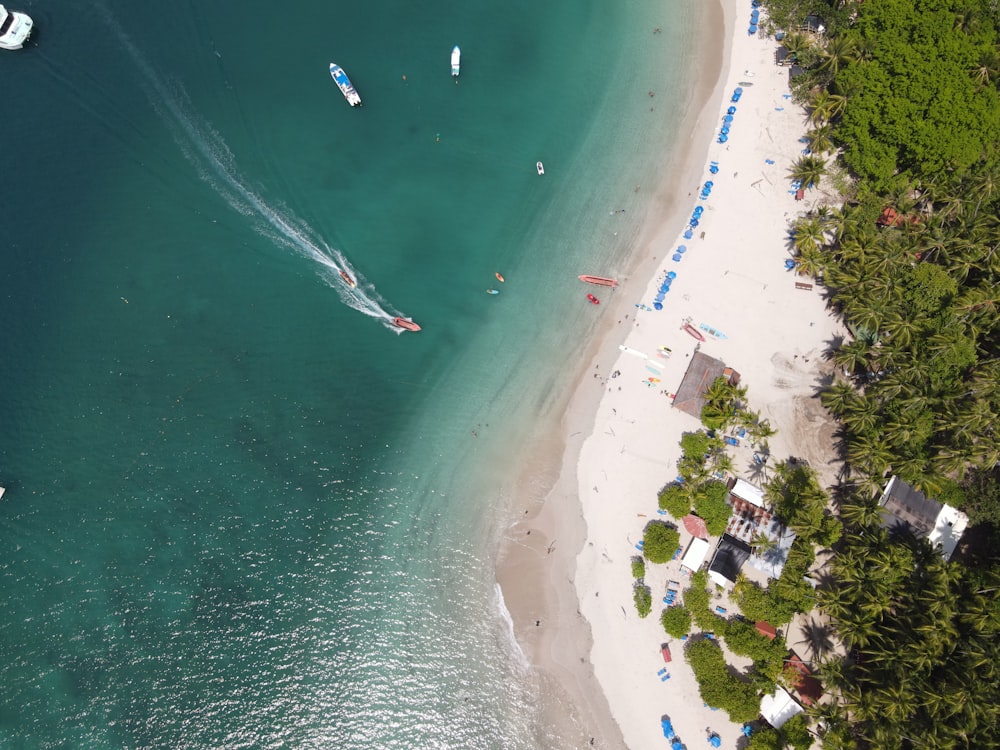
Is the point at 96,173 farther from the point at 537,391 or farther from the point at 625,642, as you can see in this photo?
the point at 625,642

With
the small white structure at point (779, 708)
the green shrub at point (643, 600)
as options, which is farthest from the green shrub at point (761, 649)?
the green shrub at point (643, 600)

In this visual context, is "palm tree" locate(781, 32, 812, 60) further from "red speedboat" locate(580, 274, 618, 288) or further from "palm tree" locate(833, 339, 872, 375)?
"palm tree" locate(833, 339, 872, 375)

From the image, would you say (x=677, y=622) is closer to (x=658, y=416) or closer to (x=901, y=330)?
(x=658, y=416)

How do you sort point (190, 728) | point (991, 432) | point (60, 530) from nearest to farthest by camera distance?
point (991, 432)
point (190, 728)
point (60, 530)

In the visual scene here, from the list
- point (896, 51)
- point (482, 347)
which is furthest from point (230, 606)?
point (896, 51)

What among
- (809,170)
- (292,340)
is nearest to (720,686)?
(809,170)

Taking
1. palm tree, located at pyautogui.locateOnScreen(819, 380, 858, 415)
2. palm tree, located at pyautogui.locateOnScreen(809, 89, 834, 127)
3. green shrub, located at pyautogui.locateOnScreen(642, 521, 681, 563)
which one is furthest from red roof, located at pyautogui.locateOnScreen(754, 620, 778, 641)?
palm tree, located at pyautogui.locateOnScreen(809, 89, 834, 127)
